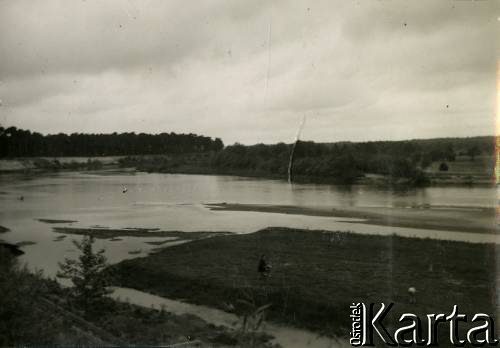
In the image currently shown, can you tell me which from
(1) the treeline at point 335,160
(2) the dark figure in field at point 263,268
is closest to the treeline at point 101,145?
(1) the treeline at point 335,160

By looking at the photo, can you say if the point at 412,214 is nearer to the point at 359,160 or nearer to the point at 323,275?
the point at 323,275

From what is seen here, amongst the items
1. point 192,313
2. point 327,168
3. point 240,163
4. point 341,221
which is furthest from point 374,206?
point 240,163

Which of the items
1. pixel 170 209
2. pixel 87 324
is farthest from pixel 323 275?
pixel 170 209

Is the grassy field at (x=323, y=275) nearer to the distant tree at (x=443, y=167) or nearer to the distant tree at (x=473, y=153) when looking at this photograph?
the distant tree at (x=443, y=167)

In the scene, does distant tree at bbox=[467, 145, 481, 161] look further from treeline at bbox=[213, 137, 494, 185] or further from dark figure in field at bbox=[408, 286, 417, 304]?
dark figure in field at bbox=[408, 286, 417, 304]

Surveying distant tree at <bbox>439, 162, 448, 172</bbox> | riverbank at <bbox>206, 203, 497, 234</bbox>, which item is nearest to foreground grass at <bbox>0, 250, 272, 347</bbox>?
riverbank at <bbox>206, 203, 497, 234</bbox>

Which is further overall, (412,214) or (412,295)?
(412,214)

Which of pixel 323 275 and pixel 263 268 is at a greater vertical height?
pixel 263 268
